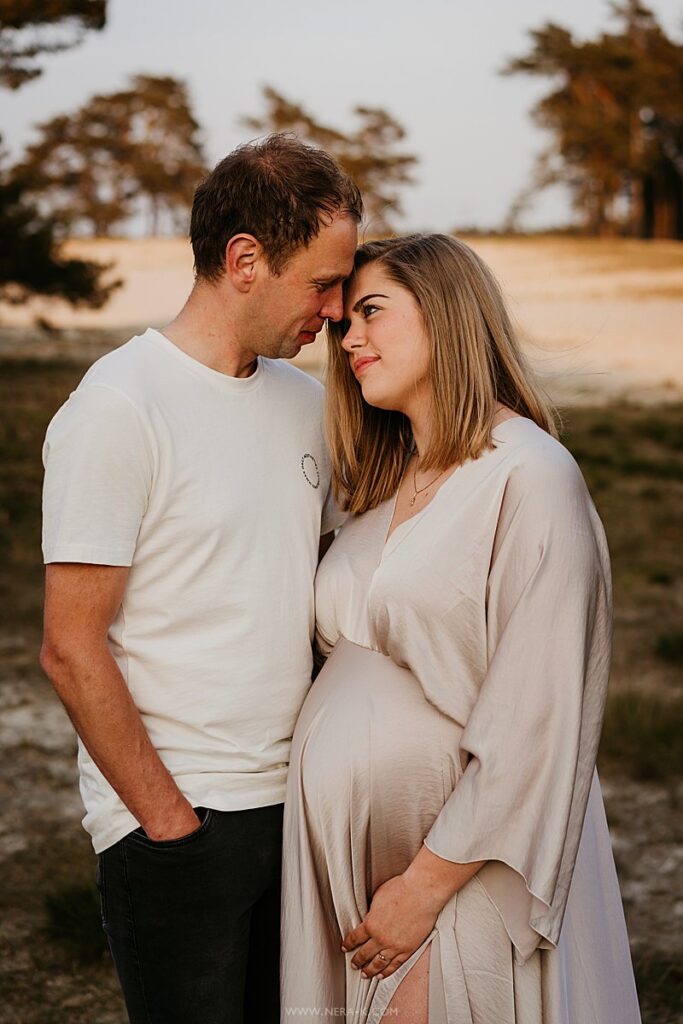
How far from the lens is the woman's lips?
2523 millimetres

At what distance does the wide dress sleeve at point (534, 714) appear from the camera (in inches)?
84.7

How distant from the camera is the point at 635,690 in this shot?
6.45 meters

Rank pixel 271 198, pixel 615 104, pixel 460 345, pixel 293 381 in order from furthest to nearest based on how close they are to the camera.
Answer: pixel 615 104 < pixel 293 381 < pixel 460 345 < pixel 271 198

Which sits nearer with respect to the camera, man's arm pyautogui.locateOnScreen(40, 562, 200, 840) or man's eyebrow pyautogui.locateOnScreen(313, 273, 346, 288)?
man's arm pyautogui.locateOnScreen(40, 562, 200, 840)

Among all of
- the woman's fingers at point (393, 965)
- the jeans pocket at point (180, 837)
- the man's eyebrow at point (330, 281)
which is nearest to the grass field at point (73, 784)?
the man's eyebrow at point (330, 281)

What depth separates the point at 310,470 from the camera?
2.57 m

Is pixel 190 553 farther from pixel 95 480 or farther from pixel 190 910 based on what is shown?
pixel 190 910

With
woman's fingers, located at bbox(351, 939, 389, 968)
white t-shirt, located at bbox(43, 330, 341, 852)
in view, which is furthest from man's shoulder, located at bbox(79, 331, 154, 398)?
woman's fingers, located at bbox(351, 939, 389, 968)

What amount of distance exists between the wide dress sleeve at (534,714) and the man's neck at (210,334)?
2.17 feet

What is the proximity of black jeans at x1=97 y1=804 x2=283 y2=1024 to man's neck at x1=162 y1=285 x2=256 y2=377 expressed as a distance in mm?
927

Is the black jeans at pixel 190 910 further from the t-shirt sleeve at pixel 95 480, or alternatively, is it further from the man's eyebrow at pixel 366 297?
the man's eyebrow at pixel 366 297

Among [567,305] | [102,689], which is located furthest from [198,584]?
[567,305]

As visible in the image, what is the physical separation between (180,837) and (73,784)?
3.57 metres

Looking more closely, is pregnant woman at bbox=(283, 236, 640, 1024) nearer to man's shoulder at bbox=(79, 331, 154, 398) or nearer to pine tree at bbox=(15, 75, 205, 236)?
man's shoulder at bbox=(79, 331, 154, 398)
